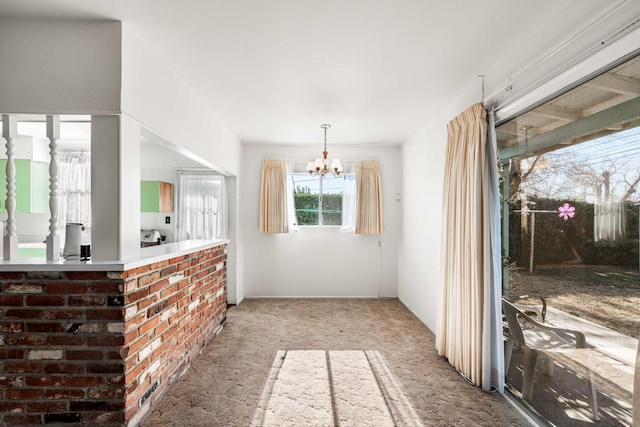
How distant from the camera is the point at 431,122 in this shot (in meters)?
4.26

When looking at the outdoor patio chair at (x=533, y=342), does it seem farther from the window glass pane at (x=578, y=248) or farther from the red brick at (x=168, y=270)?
the red brick at (x=168, y=270)

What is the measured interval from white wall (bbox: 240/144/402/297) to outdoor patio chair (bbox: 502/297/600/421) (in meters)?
3.15

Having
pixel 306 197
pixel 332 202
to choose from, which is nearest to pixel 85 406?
pixel 306 197

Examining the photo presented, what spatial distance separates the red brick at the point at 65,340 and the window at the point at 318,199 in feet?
13.3

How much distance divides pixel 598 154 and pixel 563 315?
1005 mm

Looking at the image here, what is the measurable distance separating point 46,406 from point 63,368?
251mm

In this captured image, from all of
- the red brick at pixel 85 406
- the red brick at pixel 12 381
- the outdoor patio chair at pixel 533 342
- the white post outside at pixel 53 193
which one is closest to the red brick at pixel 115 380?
the red brick at pixel 85 406

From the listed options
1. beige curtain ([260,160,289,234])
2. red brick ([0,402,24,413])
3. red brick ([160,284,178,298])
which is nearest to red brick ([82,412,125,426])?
red brick ([0,402,24,413])

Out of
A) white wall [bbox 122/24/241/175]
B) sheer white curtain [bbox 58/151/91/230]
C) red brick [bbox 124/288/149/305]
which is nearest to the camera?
red brick [bbox 124/288/149/305]

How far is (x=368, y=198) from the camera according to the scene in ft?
18.9

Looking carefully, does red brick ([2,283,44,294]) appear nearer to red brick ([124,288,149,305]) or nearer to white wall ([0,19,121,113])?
red brick ([124,288,149,305])

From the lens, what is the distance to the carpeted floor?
2377mm

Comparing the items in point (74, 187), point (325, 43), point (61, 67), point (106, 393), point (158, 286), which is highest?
point (325, 43)

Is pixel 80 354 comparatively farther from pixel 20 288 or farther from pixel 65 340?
pixel 20 288
